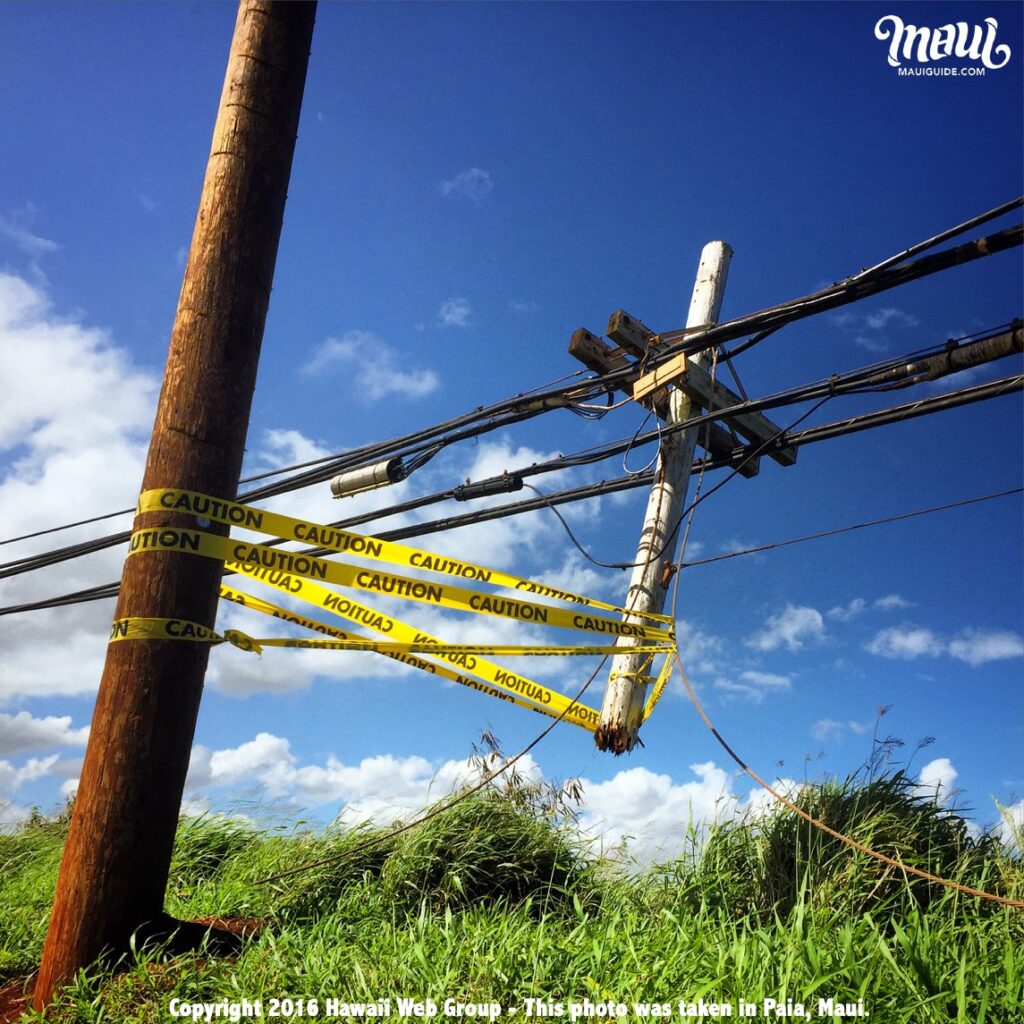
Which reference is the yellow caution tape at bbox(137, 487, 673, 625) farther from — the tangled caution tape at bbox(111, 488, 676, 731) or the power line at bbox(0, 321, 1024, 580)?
the power line at bbox(0, 321, 1024, 580)

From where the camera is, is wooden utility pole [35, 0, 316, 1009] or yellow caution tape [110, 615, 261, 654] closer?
wooden utility pole [35, 0, 316, 1009]

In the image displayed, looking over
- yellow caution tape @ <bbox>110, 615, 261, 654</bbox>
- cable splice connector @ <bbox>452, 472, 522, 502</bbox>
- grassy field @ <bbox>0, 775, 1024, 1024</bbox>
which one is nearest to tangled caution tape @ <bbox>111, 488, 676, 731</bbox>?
yellow caution tape @ <bbox>110, 615, 261, 654</bbox>

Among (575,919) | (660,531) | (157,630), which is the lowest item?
(575,919)

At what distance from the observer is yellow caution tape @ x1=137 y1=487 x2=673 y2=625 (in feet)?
16.5

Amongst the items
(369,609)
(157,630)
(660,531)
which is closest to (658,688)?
(660,531)

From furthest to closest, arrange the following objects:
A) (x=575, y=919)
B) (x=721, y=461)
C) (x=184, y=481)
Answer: (x=721, y=461)
(x=575, y=919)
(x=184, y=481)

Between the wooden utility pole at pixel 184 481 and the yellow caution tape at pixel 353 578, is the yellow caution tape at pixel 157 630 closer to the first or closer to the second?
the wooden utility pole at pixel 184 481

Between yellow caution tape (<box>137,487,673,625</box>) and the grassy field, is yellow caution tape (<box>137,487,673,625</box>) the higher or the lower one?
the higher one

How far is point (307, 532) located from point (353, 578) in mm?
428

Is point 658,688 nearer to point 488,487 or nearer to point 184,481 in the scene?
point 488,487

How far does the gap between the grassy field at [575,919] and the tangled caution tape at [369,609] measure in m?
1.36

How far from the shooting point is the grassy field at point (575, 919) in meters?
4.02

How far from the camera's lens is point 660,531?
8.13 m

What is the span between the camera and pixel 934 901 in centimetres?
578
